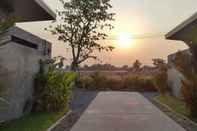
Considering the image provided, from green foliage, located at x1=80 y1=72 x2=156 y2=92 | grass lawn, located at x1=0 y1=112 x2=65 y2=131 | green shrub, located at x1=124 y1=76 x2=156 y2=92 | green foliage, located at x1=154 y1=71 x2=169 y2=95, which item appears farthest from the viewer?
green foliage, located at x1=80 y1=72 x2=156 y2=92

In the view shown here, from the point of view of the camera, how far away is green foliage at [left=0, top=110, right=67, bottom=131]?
36.9 feet

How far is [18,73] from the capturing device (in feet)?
45.8

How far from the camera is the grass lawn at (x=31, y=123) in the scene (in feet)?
36.9

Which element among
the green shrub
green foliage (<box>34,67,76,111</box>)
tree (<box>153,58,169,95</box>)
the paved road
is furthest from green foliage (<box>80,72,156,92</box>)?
the paved road

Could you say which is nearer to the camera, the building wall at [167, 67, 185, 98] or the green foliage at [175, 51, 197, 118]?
the green foliage at [175, 51, 197, 118]

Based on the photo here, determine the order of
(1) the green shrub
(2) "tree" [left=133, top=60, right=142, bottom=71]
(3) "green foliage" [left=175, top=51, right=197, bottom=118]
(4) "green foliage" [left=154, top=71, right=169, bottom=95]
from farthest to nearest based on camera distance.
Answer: (2) "tree" [left=133, top=60, right=142, bottom=71] → (1) the green shrub → (4) "green foliage" [left=154, top=71, right=169, bottom=95] → (3) "green foliage" [left=175, top=51, right=197, bottom=118]

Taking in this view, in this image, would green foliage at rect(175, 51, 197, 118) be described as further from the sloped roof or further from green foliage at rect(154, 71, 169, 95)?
green foliage at rect(154, 71, 169, 95)

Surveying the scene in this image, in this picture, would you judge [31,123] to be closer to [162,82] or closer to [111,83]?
[162,82]

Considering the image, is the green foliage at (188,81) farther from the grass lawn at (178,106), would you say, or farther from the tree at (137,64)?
the tree at (137,64)

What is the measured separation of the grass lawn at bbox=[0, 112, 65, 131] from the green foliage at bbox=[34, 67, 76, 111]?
1.29 m

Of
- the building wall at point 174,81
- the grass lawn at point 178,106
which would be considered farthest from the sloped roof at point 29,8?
→ the building wall at point 174,81

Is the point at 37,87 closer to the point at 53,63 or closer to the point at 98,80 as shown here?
the point at 53,63

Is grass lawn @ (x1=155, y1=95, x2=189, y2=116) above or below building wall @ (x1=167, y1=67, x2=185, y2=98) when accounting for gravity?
below

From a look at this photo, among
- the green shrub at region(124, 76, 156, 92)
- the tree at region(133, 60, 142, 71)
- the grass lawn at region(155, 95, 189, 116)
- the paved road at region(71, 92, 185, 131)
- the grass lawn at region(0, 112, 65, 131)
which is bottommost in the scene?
the paved road at region(71, 92, 185, 131)
